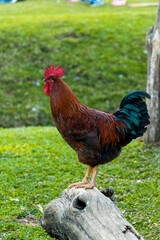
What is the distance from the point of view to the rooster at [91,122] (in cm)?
420

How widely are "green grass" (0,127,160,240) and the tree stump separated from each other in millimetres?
498

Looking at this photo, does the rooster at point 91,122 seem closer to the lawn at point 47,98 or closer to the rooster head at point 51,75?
the rooster head at point 51,75

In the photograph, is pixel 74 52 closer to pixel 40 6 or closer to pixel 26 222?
pixel 40 6

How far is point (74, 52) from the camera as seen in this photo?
13.6m

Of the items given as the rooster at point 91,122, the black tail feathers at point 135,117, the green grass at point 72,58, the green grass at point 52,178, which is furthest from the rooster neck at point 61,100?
the green grass at point 72,58

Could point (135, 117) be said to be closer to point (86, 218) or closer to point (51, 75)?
point (51, 75)

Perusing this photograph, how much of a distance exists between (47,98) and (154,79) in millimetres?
5029

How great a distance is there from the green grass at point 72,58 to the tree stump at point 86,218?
6620 mm

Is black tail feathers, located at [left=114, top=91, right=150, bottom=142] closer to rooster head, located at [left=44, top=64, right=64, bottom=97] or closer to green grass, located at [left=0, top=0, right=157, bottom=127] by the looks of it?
rooster head, located at [left=44, top=64, right=64, bottom=97]

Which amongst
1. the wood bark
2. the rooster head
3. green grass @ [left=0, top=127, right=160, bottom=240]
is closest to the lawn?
green grass @ [left=0, top=127, right=160, bottom=240]

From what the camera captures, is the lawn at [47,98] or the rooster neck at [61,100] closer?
the rooster neck at [61,100]

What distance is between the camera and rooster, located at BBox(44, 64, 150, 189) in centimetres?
420

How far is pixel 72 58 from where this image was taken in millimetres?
13258

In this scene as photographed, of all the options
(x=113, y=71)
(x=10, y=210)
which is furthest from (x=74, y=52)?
(x=10, y=210)
